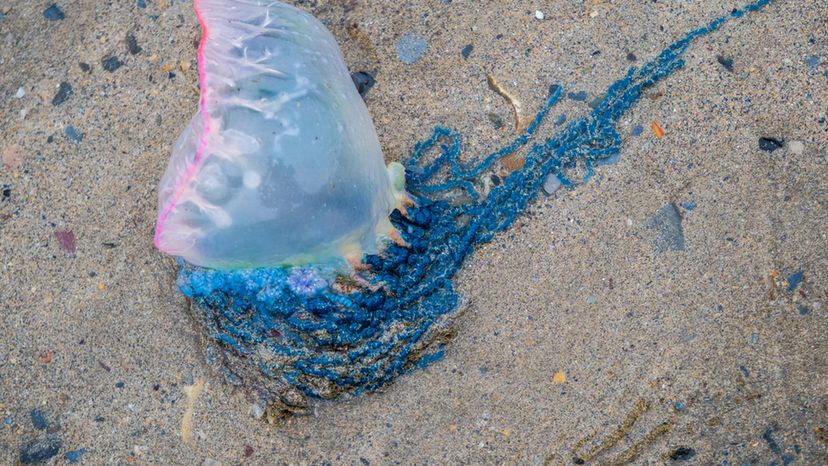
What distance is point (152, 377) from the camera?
7.70ft

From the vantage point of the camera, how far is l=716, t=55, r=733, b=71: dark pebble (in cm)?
229

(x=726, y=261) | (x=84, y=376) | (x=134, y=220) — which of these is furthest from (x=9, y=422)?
Answer: (x=726, y=261)

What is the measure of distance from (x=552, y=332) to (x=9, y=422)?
168 cm

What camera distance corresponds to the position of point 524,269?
2285 mm

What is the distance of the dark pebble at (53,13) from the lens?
2543mm

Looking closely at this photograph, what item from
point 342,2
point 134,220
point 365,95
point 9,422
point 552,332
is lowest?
point 9,422

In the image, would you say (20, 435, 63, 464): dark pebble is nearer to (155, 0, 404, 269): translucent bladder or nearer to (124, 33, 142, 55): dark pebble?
(155, 0, 404, 269): translucent bladder

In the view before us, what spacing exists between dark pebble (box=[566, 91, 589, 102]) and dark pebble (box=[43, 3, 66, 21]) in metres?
1.68

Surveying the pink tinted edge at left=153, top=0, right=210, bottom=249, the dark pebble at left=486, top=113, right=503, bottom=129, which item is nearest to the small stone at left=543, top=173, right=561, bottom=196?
the dark pebble at left=486, top=113, right=503, bottom=129

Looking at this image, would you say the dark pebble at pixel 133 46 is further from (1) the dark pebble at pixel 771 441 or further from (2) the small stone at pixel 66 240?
(1) the dark pebble at pixel 771 441

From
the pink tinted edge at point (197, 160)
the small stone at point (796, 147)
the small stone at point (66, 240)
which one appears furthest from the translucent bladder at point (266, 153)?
the small stone at point (796, 147)

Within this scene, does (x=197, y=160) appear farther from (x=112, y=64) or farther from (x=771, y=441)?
(x=771, y=441)

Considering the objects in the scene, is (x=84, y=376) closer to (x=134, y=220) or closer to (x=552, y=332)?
(x=134, y=220)

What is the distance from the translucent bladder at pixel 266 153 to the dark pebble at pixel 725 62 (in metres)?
1.08
